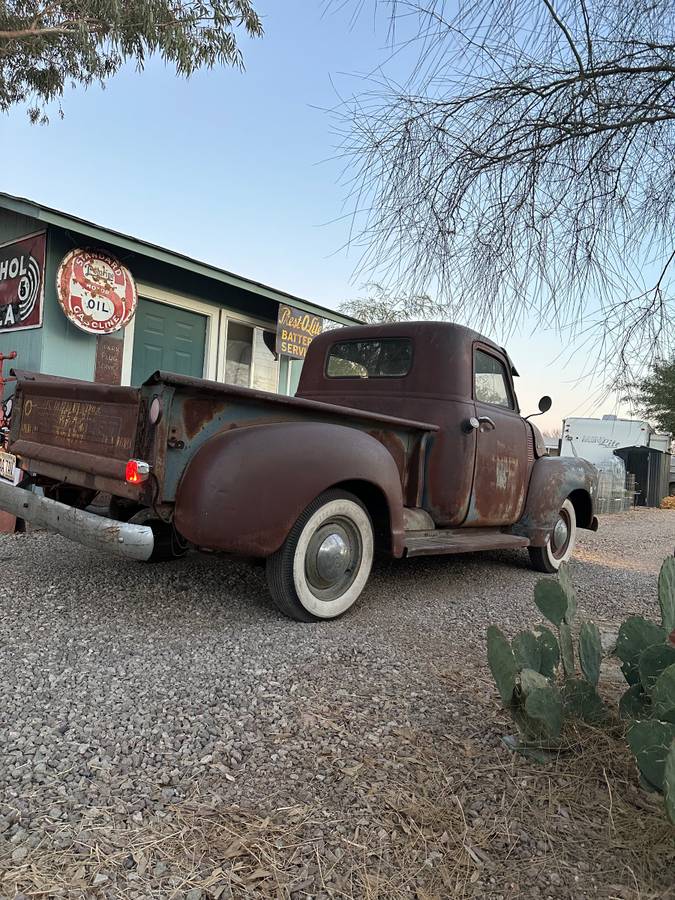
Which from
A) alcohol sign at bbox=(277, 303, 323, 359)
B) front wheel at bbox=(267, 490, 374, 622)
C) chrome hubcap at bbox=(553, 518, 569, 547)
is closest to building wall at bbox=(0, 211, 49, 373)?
alcohol sign at bbox=(277, 303, 323, 359)

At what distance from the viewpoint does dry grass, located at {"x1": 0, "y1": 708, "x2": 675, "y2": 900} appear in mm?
1445

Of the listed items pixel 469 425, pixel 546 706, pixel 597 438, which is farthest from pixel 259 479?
pixel 597 438

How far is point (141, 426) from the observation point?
2963 millimetres

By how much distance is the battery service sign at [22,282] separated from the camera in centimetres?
664

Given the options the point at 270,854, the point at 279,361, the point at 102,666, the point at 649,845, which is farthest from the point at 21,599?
the point at 279,361

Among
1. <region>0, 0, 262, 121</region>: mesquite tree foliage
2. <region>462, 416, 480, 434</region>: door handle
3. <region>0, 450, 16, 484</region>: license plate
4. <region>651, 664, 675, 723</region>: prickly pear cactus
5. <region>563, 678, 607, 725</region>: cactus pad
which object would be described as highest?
<region>0, 0, 262, 121</region>: mesquite tree foliage

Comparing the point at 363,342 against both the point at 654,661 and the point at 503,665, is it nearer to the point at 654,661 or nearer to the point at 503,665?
the point at 503,665

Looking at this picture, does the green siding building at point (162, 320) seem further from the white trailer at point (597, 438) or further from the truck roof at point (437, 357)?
the white trailer at point (597, 438)

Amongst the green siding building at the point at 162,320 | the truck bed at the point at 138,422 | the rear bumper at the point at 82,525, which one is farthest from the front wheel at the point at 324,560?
the green siding building at the point at 162,320

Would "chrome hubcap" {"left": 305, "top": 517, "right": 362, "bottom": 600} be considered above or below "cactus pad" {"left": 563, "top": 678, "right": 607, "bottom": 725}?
above

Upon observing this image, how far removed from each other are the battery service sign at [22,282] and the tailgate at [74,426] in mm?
2810

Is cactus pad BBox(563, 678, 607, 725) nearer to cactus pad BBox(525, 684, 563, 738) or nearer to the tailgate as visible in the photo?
cactus pad BBox(525, 684, 563, 738)

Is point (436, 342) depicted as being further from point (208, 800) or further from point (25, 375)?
Answer: point (208, 800)

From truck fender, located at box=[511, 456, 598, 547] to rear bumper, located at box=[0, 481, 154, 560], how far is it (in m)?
3.47
